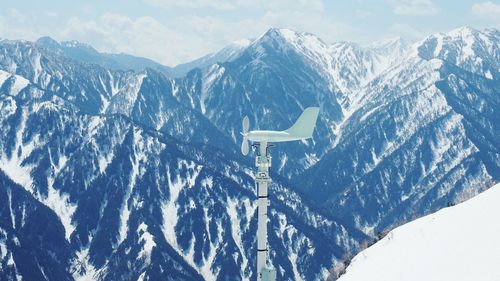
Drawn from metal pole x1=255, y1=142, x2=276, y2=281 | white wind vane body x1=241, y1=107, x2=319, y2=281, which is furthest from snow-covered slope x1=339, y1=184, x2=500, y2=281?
white wind vane body x1=241, y1=107, x2=319, y2=281

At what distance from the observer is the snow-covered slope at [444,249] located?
56844 millimetres

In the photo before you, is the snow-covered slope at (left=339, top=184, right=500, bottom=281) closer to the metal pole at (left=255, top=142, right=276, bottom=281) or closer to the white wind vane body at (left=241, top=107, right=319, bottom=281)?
the metal pole at (left=255, top=142, right=276, bottom=281)

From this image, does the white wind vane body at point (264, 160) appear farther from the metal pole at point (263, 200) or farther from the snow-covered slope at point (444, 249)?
the snow-covered slope at point (444, 249)

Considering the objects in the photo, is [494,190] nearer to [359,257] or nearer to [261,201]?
[359,257]

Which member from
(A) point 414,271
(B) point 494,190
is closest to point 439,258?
(A) point 414,271

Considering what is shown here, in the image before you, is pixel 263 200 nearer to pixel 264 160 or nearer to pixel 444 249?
pixel 264 160

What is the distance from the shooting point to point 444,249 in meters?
62.8

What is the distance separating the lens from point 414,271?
61594 millimetres

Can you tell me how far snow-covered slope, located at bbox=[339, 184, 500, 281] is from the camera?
56844 mm

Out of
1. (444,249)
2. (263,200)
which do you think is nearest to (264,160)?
(263,200)

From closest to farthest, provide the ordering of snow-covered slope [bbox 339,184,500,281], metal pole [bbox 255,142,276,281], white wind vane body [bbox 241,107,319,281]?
1. snow-covered slope [bbox 339,184,500,281]
2. metal pole [bbox 255,142,276,281]
3. white wind vane body [bbox 241,107,319,281]

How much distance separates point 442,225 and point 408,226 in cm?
935

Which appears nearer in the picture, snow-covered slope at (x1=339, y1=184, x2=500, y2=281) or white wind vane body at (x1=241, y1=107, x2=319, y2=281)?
snow-covered slope at (x1=339, y1=184, x2=500, y2=281)

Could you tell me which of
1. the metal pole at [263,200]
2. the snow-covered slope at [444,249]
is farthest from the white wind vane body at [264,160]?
the snow-covered slope at [444,249]
